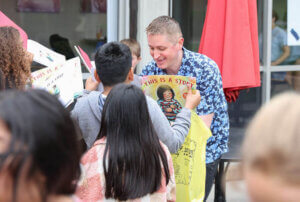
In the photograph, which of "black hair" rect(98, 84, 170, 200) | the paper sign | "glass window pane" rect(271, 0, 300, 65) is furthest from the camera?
"glass window pane" rect(271, 0, 300, 65)

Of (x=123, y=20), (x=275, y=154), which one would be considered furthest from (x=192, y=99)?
(x=123, y=20)

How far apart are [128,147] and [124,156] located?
0.05 metres

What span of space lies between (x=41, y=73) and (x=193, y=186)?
1.20 m

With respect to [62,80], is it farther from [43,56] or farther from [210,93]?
[210,93]

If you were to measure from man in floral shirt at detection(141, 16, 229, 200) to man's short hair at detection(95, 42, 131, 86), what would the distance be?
0.53 meters

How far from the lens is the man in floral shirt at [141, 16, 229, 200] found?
338 centimetres

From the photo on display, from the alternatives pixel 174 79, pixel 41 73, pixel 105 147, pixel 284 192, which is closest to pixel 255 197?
pixel 284 192

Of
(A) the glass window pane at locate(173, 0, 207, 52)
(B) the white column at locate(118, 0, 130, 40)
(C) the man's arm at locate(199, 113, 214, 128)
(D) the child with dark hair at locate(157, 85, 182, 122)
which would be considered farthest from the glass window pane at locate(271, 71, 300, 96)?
(D) the child with dark hair at locate(157, 85, 182, 122)

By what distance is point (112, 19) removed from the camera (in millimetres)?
5559

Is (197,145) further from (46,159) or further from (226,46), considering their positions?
(46,159)

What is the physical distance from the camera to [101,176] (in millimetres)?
2508

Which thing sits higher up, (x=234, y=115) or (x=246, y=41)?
(x=246, y=41)

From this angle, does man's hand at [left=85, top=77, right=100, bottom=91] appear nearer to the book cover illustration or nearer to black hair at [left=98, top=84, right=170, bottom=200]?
the book cover illustration

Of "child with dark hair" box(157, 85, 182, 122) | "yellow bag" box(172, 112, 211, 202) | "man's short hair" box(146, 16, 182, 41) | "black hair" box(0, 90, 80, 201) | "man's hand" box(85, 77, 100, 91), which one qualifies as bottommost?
"yellow bag" box(172, 112, 211, 202)
